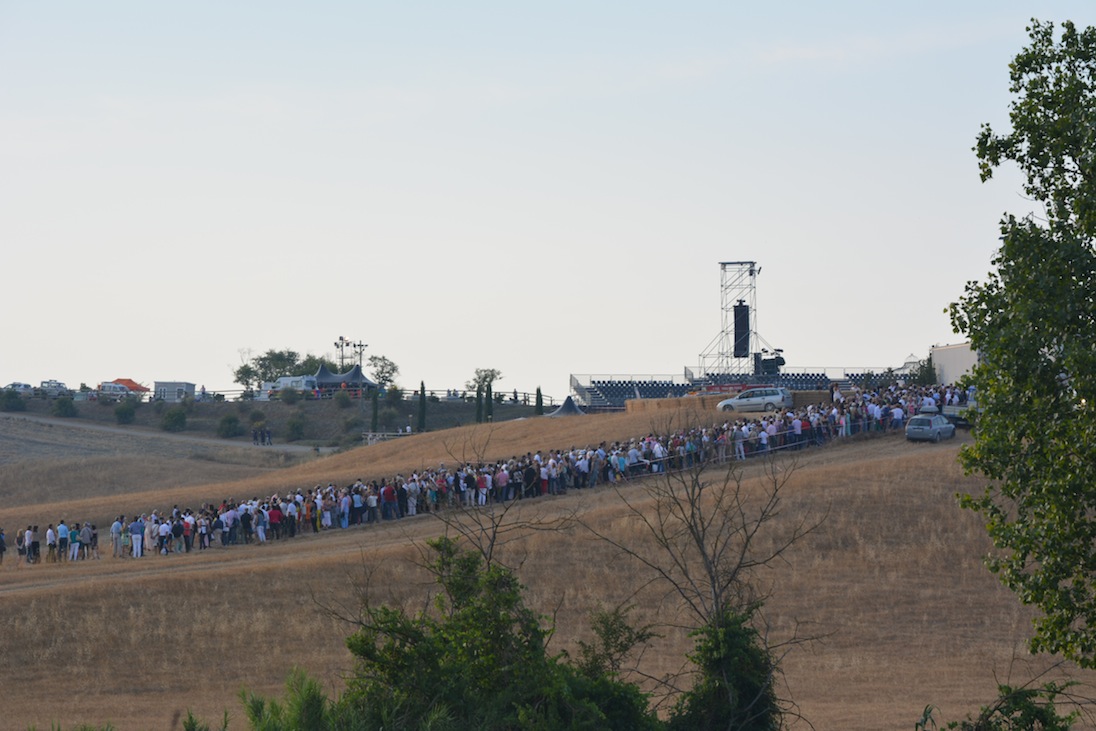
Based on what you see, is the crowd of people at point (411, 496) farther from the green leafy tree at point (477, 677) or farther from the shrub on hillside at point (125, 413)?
the shrub on hillside at point (125, 413)

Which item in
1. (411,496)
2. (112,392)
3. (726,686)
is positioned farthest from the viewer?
(112,392)

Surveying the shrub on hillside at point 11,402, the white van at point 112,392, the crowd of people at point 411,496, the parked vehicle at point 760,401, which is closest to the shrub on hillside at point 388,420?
the white van at point 112,392

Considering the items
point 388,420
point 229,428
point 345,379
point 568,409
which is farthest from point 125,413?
point 568,409

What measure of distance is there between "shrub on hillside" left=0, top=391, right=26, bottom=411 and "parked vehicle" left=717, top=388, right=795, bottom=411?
62.8 meters

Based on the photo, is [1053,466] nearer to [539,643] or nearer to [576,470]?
[539,643]

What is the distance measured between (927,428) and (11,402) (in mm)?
74860

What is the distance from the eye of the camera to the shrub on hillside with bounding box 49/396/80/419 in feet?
307

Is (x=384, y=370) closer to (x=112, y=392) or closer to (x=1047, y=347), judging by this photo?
(x=112, y=392)

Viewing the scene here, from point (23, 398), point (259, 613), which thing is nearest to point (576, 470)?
point (259, 613)

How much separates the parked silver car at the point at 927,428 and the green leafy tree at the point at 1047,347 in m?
29.9

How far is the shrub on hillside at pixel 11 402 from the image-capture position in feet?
310

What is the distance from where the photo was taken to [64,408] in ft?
307

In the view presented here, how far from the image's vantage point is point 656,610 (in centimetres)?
2952

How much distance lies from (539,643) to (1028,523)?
6.56 meters
